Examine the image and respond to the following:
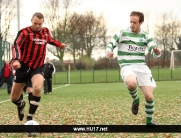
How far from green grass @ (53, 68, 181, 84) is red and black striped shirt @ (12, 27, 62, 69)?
107 ft

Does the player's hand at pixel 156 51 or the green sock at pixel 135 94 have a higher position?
the player's hand at pixel 156 51

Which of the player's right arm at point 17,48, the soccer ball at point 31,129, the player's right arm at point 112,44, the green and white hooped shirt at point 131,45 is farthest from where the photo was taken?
the green and white hooped shirt at point 131,45

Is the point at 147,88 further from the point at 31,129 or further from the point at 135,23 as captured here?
the point at 31,129

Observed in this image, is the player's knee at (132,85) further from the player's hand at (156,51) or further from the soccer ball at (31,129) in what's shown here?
the soccer ball at (31,129)

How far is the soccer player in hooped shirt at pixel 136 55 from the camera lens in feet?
28.4

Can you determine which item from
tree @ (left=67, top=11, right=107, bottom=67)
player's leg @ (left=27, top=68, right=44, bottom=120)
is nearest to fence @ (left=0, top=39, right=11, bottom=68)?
tree @ (left=67, top=11, right=107, bottom=67)

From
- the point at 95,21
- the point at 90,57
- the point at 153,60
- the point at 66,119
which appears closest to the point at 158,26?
the point at 153,60

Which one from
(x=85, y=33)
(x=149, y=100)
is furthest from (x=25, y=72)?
(x=85, y=33)

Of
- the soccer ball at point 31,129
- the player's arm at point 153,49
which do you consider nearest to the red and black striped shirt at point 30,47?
the soccer ball at point 31,129

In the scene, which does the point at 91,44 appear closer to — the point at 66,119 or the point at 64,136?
the point at 66,119

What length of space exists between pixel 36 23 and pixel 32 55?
0.69 m

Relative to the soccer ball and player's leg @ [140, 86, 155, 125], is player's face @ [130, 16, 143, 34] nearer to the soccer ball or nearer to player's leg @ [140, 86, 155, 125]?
player's leg @ [140, 86, 155, 125]

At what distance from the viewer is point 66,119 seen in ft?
35.5

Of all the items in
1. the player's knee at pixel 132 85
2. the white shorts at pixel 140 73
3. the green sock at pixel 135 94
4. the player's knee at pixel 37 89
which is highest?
the white shorts at pixel 140 73
